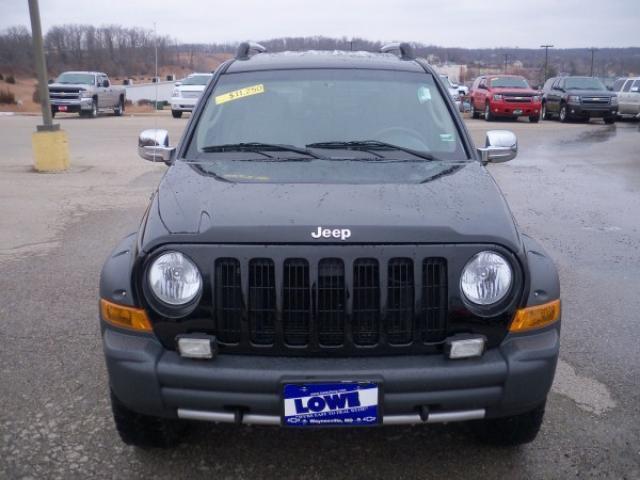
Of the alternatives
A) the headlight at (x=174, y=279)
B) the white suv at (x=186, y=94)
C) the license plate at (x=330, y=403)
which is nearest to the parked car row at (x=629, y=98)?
the white suv at (x=186, y=94)

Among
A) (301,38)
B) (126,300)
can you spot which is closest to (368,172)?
(126,300)

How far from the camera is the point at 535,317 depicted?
2.79 m

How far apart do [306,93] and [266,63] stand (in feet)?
1.55

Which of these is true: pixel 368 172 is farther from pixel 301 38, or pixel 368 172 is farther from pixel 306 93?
pixel 301 38

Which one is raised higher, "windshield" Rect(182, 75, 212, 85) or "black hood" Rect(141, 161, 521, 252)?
"windshield" Rect(182, 75, 212, 85)

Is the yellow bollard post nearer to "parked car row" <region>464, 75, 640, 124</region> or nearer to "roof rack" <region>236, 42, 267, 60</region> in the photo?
"roof rack" <region>236, 42, 267, 60</region>

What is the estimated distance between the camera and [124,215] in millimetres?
8461

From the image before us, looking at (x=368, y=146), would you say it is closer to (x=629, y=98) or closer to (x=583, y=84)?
(x=583, y=84)

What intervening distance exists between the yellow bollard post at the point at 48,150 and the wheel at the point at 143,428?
985 cm

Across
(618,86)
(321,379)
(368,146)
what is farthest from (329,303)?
(618,86)

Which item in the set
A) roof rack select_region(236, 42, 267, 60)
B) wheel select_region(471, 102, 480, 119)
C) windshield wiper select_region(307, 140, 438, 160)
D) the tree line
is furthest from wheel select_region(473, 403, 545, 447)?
the tree line

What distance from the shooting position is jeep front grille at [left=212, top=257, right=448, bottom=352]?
2641 mm

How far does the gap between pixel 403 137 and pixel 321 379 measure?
1.80 m

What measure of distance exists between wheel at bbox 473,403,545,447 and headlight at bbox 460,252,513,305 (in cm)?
64
